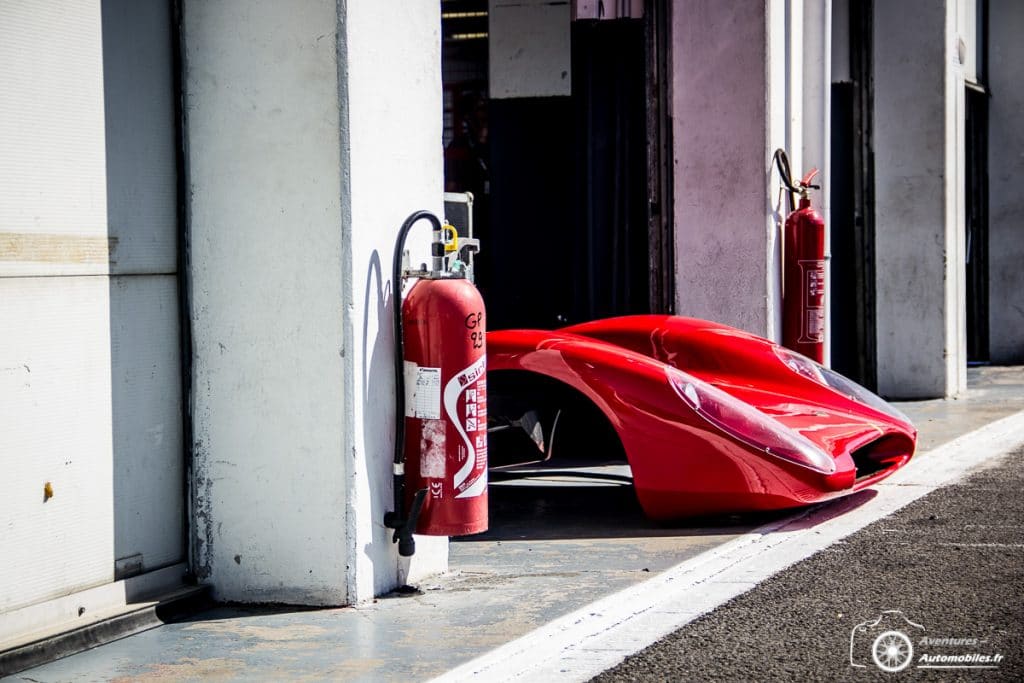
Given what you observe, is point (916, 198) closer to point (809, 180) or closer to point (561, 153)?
point (809, 180)

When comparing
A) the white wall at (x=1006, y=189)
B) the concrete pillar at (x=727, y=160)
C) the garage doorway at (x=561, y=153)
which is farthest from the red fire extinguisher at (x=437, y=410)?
the white wall at (x=1006, y=189)

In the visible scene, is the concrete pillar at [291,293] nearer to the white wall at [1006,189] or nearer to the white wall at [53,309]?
the white wall at [53,309]

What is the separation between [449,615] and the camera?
4387 mm

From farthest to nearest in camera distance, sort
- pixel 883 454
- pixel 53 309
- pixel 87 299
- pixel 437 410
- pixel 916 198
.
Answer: pixel 916 198, pixel 883 454, pixel 437 410, pixel 87 299, pixel 53 309

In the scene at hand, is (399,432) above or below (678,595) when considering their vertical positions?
above

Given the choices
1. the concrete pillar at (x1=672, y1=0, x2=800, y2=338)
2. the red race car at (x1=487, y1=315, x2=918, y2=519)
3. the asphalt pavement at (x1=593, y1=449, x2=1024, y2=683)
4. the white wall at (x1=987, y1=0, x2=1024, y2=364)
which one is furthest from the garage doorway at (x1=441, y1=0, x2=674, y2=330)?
the white wall at (x1=987, y1=0, x2=1024, y2=364)

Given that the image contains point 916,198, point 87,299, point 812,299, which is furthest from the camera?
point 916,198

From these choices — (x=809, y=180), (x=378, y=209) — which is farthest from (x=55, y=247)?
(x=809, y=180)

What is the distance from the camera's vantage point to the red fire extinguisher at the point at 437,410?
4.61 m

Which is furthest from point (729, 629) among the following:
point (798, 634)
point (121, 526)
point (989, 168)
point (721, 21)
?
point (989, 168)

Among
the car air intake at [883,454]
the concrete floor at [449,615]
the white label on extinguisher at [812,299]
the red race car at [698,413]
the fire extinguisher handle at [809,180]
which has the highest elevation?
the fire extinguisher handle at [809,180]

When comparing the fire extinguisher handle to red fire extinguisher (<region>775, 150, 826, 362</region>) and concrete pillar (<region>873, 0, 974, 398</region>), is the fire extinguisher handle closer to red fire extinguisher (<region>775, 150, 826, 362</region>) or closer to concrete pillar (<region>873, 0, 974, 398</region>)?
red fire extinguisher (<region>775, 150, 826, 362</region>)

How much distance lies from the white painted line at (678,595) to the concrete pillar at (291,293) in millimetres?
824

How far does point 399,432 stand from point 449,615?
678 mm
